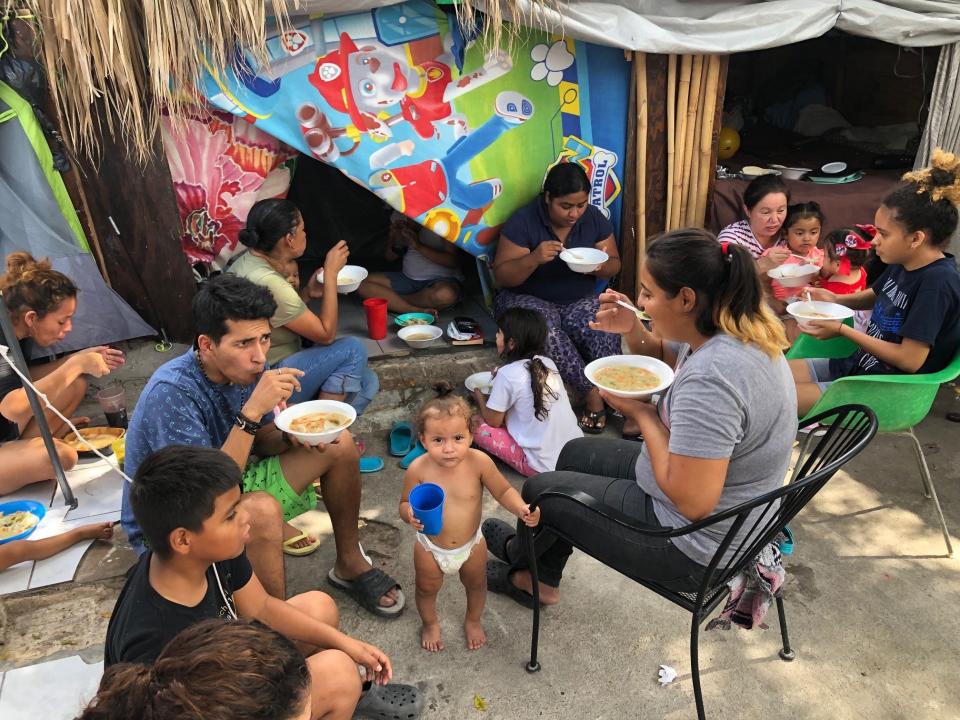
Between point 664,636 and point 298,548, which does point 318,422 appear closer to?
point 298,548

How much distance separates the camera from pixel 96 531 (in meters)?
2.88

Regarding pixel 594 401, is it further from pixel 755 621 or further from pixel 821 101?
pixel 821 101

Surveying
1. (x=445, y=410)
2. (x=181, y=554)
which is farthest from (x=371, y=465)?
(x=181, y=554)

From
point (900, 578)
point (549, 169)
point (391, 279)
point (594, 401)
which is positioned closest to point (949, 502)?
point (900, 578)

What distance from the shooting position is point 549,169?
14.8 feet

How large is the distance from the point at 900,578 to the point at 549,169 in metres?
2.90

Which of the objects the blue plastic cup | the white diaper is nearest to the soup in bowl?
the blue plastic cup

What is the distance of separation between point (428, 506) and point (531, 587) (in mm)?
839

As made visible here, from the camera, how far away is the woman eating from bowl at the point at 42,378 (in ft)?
10.1

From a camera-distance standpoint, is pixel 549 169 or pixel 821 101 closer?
pixel 549 169

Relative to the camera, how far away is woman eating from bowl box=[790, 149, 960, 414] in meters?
3.10

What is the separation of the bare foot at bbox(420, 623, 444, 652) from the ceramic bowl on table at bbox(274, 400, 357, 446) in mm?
853

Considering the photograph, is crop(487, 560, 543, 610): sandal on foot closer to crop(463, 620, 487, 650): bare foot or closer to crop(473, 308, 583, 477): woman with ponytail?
crop(463, 620, 487, 650): bare foot

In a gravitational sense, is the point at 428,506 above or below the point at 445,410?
below
